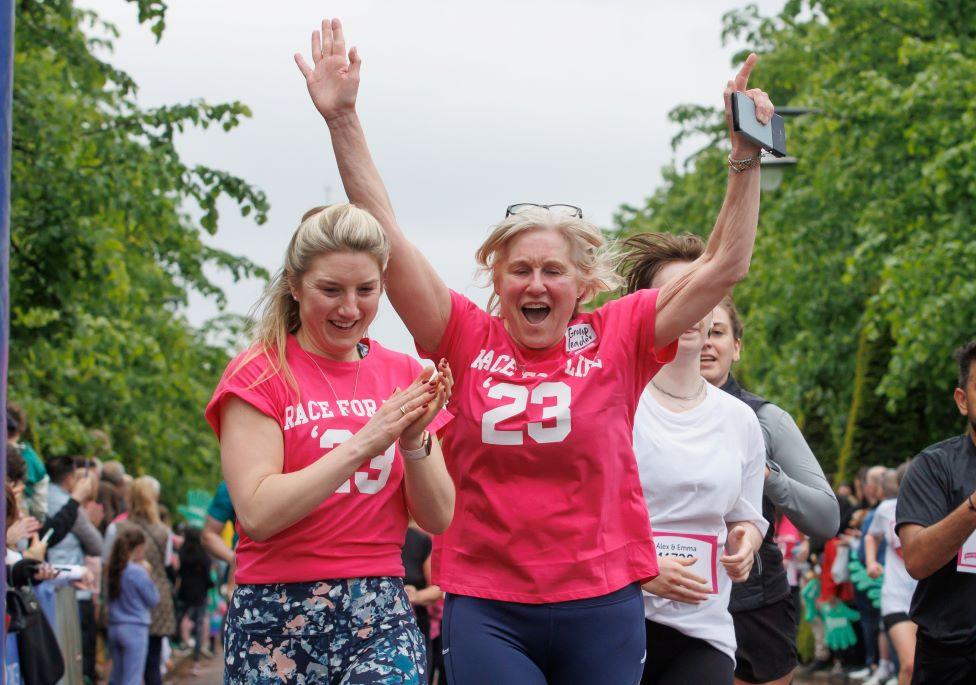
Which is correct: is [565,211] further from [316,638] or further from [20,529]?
[20,529]

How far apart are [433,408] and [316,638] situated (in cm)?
72

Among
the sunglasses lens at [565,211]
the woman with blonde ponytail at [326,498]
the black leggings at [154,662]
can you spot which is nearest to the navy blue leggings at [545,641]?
the woman with blonde ponytail at [326,498]

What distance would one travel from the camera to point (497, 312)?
498 cm

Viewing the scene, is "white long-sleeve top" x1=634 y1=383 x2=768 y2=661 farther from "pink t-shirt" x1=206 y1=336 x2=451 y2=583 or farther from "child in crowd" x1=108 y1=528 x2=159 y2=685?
"child in crowd" x1=108 y1=528 x2=159 y2=685

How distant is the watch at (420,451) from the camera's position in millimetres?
4418

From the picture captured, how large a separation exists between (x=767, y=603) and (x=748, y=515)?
32.6 inches

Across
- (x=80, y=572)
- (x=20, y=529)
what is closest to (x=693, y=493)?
(x=20, y=529)

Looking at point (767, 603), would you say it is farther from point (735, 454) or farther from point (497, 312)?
point (497, 312)

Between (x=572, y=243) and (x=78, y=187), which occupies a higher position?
(x=78, y=187)

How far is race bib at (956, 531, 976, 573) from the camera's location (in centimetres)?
579

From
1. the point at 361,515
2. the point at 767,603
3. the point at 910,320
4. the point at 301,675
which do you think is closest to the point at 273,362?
the point at 361,515

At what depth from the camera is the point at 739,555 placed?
5.27 m

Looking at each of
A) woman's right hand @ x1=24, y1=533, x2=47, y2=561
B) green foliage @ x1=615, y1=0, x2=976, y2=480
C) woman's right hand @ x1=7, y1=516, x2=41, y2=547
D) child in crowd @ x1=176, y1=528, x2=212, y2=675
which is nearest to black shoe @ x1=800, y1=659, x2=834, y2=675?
green foliage @ x1=615, y1=0, x2=976, y2=480

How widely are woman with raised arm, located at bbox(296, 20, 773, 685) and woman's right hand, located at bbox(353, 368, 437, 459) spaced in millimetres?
262
